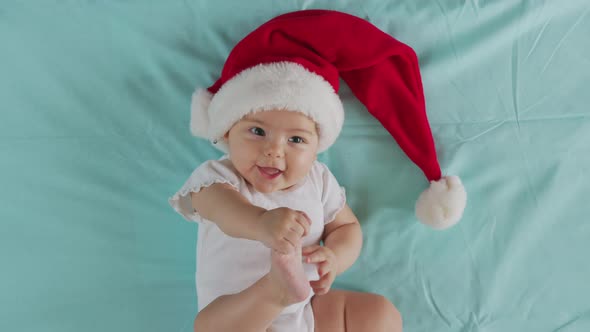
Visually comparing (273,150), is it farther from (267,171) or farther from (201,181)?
(201,181)

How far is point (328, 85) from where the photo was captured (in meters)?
1.08

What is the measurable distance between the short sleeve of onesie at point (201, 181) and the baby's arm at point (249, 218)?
1 cm

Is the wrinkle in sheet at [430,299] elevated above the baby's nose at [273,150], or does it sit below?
below

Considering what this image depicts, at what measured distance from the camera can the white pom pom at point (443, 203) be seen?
1.19m

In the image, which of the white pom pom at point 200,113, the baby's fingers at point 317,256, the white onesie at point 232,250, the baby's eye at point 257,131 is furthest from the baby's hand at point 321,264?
the white pom pom at point 200,113

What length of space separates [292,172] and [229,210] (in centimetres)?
15

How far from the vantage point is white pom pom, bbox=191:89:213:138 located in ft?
3.69

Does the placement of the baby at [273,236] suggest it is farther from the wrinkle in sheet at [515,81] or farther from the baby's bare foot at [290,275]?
the wrinkle in sheet at [515,81]

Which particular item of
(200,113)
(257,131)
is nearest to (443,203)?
(257,131)

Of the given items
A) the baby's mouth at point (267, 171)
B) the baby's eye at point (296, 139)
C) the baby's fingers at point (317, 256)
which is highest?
the baby's eye at point (296, 139)

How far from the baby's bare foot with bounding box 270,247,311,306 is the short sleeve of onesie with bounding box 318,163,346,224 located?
0.31m

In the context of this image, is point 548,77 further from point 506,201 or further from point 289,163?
point 289,163

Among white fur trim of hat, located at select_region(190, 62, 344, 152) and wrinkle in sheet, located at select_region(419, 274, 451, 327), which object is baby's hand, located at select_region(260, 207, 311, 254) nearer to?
white fur trim of hat, located at select_region(190, 62, 344, 152)

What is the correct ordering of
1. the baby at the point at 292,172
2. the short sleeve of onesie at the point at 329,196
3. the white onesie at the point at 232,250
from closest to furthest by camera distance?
the baby at the point at 292,172 < the white onesie at the point at 232,250 < the short sleeve of onesie at the point at 329,196
